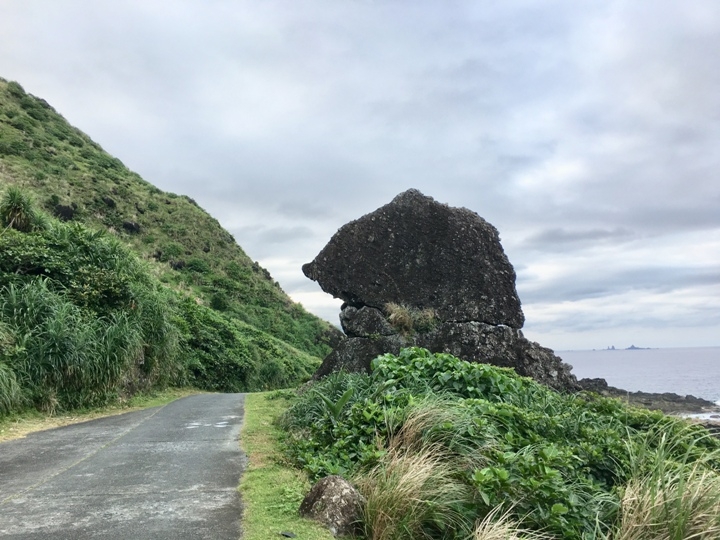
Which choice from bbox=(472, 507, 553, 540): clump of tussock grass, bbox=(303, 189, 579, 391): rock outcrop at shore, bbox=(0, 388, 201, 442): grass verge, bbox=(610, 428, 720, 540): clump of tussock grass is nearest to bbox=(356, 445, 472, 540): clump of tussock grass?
bbox=(472, 507, 553, 540): clump of tussock grass

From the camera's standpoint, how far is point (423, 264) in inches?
471

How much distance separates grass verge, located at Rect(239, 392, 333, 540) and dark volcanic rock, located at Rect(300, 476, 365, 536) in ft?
0.32

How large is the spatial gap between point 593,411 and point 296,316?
3470cm

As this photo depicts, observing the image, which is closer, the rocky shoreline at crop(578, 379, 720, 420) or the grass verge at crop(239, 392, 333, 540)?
the grass verge at crop(239, 392, 333, 540)

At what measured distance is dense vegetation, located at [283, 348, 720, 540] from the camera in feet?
15.0

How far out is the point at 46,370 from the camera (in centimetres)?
984

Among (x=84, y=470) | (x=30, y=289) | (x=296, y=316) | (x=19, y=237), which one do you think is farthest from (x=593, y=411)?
(x=296, y=316)

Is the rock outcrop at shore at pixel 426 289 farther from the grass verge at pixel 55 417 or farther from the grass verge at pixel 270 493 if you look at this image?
the grass verge at pixel 55 417

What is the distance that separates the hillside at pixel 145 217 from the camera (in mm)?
33531

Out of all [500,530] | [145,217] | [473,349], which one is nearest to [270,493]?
[500,530]

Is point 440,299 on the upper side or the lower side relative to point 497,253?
lower

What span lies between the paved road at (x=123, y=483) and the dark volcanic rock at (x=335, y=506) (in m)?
0.63

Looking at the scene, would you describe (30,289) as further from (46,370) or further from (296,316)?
(296,316)

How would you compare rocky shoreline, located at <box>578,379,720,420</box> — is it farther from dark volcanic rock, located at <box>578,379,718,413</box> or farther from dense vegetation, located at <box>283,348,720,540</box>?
dense vegetation, located at <box>283,348,720,540</box>
